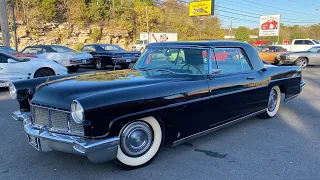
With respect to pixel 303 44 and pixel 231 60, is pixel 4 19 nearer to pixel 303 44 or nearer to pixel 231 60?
pixel 231 60

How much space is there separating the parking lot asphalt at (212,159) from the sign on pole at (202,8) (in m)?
33.7

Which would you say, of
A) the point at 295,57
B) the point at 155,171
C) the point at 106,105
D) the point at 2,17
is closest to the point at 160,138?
the point at 155,171

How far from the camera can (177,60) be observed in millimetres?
4230

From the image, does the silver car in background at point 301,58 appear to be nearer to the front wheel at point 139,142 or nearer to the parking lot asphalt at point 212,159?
the parking lot asphalt at point 212,159

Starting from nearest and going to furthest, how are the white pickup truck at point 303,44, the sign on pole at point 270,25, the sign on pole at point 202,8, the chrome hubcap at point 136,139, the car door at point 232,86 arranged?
the chrome hubcap at point 136,139 → the car door at point 232,86 → the white pickup truck at point 303,44 → the sign on pole at point 270,25 → the sign on pole at point 202,8

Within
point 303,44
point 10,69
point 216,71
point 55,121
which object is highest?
point 303,44

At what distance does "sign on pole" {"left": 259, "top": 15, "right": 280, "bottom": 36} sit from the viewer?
36000 millimetres

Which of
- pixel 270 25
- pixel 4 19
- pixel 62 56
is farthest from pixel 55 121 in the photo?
pixel 270 25

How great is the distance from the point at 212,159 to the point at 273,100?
8.59 feet

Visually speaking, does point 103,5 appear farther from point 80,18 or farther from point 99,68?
point 99,68

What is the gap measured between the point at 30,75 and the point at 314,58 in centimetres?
1591

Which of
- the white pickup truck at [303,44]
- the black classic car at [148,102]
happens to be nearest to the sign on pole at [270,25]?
the white pickup truck at [303,44]

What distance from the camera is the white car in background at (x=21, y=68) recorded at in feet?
27.1

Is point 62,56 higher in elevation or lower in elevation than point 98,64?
higher
